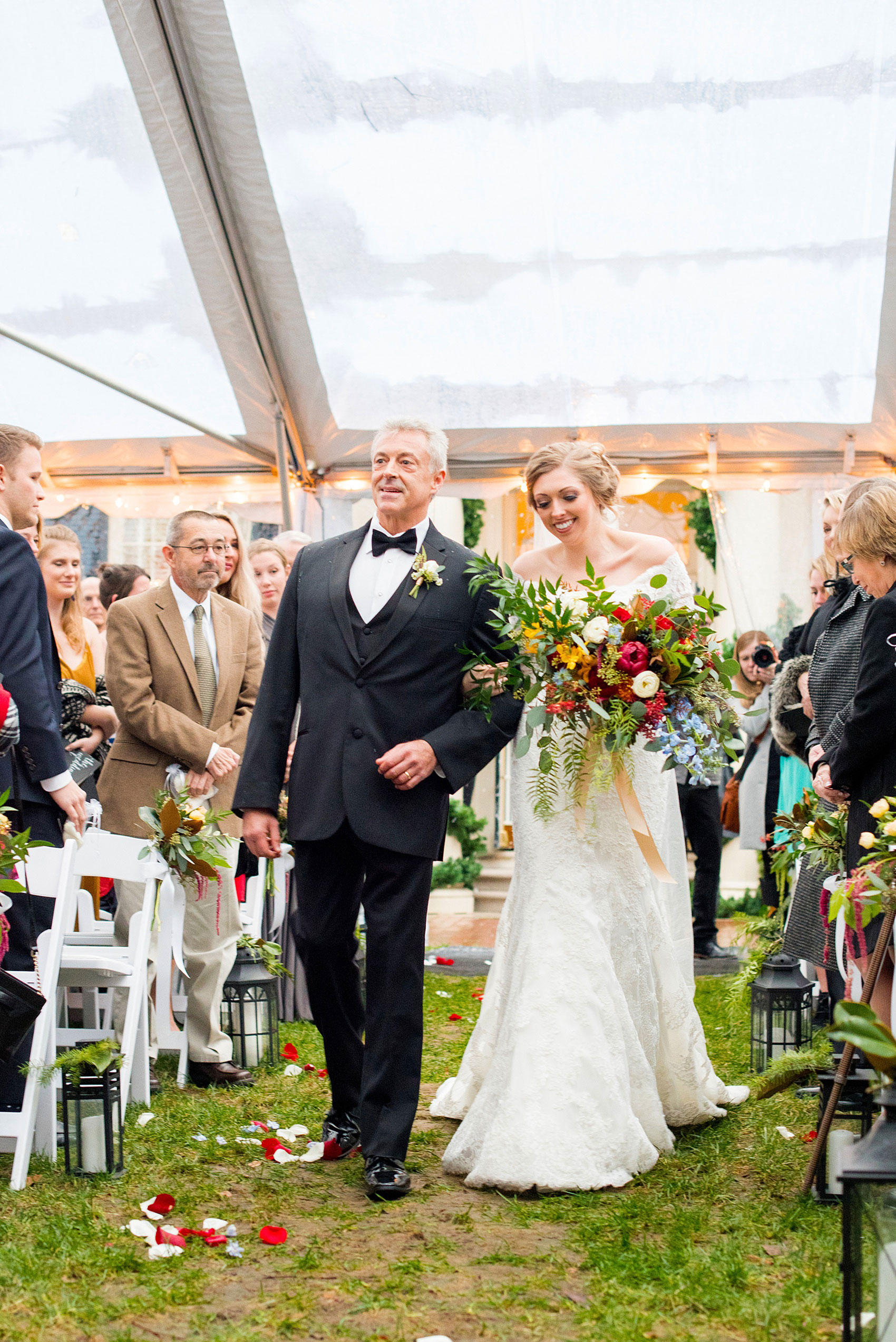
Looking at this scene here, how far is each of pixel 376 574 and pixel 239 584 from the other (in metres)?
2.05

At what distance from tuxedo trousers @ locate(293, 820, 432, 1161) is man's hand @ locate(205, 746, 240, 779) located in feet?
4.49

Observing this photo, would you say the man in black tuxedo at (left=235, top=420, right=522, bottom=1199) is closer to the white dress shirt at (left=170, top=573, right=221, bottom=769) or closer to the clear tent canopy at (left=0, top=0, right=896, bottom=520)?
the white dress shirt at (left=170, top=573, right=221, bottom=769)

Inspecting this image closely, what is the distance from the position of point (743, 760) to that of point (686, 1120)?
14.8 ft

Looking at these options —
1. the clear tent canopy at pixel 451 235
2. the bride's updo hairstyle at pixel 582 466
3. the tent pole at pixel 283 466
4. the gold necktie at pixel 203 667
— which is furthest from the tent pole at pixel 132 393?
the bride's updo hairstyle at pixel 582 466

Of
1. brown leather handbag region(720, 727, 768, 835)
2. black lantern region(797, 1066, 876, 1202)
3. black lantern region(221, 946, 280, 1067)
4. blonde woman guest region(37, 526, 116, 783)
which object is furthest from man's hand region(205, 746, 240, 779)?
brown leather handbag region(720, 727, 768, 835)

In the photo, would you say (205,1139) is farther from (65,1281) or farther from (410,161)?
(410,161)

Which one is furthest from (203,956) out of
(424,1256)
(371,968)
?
(424,1256)

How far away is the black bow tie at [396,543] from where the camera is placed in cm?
404

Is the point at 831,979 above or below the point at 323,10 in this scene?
below

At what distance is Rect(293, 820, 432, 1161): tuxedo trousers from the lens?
146 inches

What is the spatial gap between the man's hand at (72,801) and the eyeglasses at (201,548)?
133cm

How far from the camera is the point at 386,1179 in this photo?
3.68 meters

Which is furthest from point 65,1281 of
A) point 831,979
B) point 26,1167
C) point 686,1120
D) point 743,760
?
point 743,760

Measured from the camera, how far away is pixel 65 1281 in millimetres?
3018
